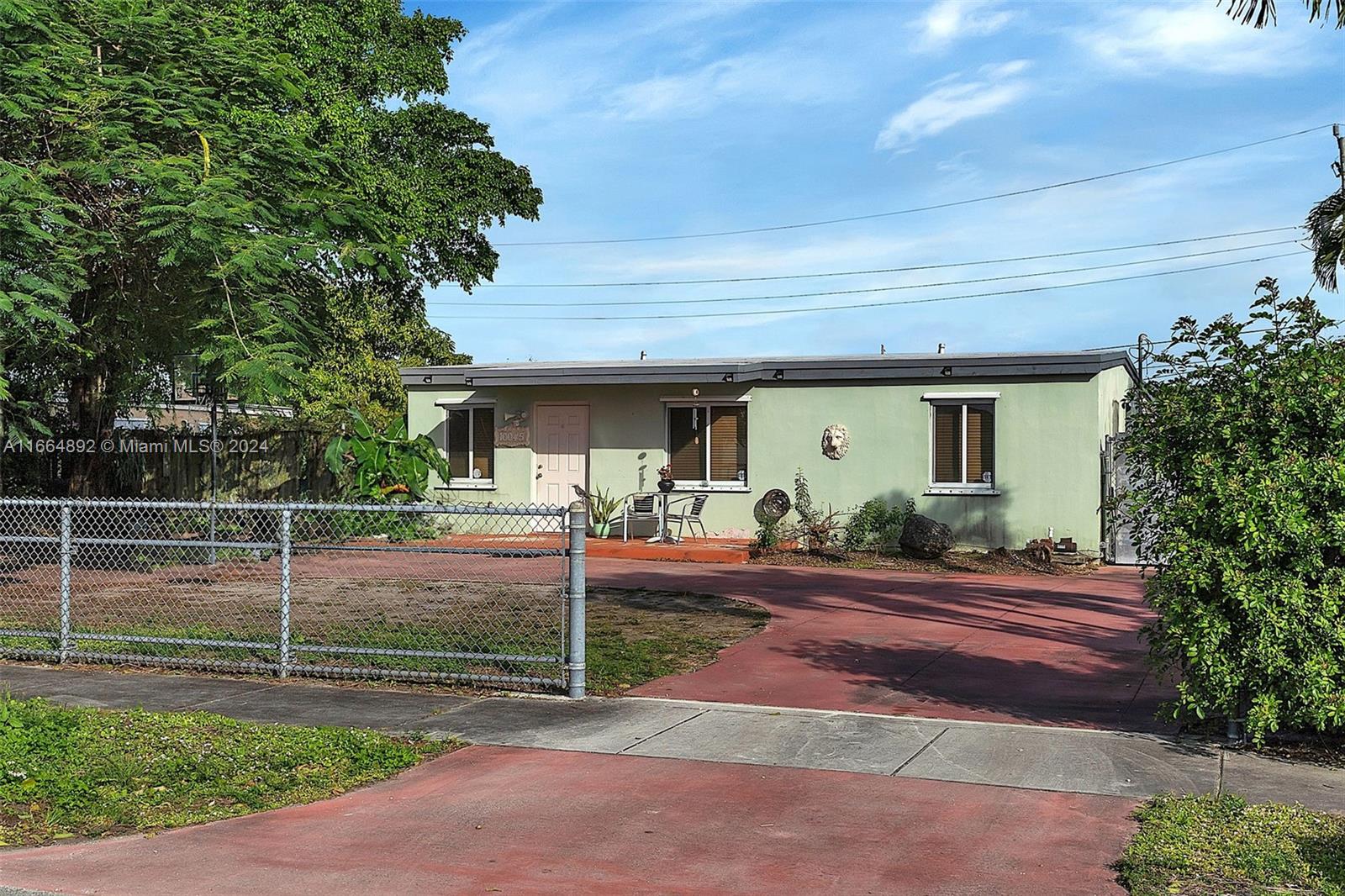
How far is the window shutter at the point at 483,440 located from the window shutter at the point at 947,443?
8.92m

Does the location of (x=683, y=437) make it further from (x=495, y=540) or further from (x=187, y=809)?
(x=187, y=809)

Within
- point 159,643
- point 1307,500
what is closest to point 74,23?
point 159,643

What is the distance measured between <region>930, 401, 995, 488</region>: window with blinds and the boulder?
1.34m

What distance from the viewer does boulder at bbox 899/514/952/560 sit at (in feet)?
64.6

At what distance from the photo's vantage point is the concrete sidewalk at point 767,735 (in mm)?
6754

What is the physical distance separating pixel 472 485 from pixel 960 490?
9.75 meters

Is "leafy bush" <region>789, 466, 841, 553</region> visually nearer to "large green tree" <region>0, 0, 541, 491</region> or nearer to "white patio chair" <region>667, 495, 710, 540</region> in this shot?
"white patio chair" <region>667, 495, 710, 540</region>

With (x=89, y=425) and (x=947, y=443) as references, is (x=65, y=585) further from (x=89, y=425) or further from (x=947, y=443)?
(x=947, y=443)

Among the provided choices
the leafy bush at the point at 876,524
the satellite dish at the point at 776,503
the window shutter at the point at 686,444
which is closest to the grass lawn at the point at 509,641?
the leafy bush at the point at 876,524

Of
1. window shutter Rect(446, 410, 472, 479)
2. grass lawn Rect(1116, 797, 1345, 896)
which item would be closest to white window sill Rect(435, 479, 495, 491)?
window shutter Rect(446, 410, 472, 479)

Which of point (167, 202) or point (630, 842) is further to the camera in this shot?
point (167, 202)

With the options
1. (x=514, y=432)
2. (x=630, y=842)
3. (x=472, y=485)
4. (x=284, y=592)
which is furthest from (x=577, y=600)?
(x=472, y=485)

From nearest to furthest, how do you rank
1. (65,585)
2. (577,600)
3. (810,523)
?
(577,600), (65,585), (810,523)

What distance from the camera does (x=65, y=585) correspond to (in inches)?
404
